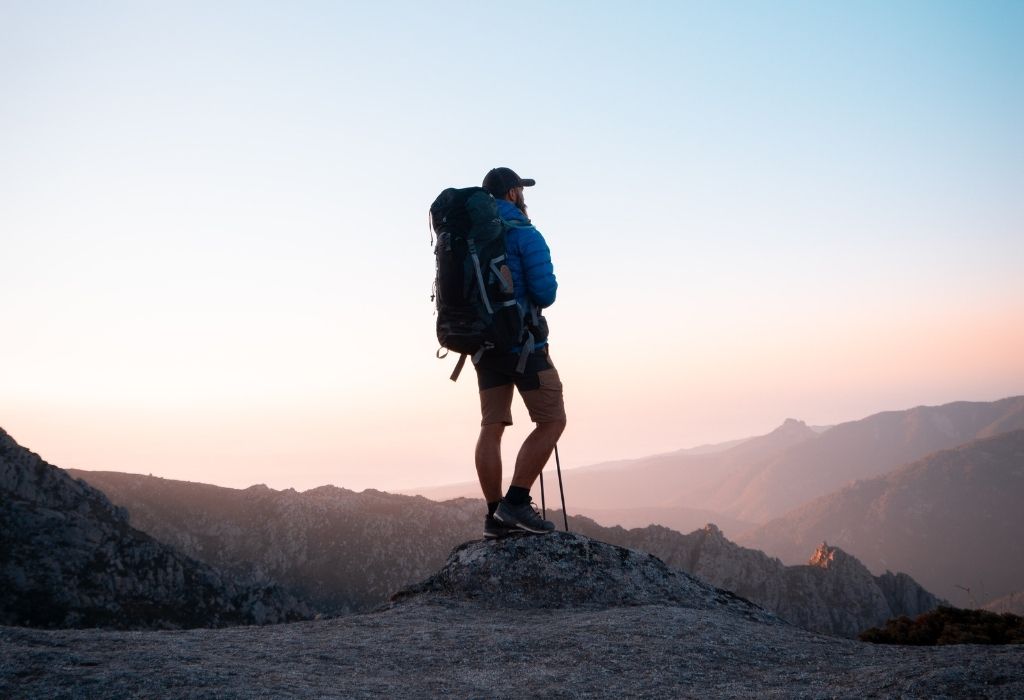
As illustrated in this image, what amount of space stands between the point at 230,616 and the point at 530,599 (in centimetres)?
2740

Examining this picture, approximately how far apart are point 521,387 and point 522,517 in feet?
5.16

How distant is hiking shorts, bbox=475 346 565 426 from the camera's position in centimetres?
748

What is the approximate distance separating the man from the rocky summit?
A: 32 cm

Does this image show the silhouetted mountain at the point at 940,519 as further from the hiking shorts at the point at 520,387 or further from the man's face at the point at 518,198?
the man's face at the point at 518,198

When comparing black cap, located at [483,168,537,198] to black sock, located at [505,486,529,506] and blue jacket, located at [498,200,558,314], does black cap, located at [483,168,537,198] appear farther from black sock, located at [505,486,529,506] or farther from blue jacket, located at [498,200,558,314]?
black sock, located at [505,486,529,506]

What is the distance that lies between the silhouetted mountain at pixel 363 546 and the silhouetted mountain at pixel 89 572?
56.8ft

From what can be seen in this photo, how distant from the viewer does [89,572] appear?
27453mm

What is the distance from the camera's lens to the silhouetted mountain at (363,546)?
50125 mm

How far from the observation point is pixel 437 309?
7605 mm

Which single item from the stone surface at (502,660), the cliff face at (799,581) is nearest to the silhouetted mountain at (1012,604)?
the cliff face at (799,581)

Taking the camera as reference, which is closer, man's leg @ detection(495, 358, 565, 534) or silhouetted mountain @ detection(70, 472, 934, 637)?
man's leg @ detection(495, 358, 565, 534)

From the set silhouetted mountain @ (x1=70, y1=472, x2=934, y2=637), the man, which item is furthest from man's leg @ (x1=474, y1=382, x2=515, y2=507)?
silhouetted mountain @ (x1=70, y1=472, x2=934, y2=637)

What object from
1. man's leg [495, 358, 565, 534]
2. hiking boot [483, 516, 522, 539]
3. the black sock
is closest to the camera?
man's leg [495, 358, 565, 534]

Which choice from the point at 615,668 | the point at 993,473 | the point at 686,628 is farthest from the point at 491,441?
the point at 993,473
